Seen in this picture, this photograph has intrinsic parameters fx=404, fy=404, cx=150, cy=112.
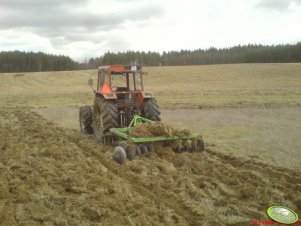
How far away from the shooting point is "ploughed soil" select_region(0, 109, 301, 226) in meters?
5.13

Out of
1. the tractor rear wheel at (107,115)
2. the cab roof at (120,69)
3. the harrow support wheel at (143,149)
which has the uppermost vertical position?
the cab roof at (120,69)

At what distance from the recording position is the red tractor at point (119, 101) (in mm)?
10367

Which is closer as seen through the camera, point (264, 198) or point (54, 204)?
point (54, 204)

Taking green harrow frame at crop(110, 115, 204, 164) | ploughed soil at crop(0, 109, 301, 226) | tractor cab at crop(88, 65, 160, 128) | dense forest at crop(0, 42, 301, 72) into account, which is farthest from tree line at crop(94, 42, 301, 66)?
ploughed soil at crop(0, 109, 301, 226)

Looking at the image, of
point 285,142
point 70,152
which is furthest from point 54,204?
point 285,142

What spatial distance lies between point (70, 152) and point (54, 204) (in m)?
3.56

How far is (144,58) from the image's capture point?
9688cm

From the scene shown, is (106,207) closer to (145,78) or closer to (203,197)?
(203,197)

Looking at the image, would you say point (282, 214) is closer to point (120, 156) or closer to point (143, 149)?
point (120, 156)

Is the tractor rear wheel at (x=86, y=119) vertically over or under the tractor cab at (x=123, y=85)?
under

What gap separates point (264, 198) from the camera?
5.94 meters

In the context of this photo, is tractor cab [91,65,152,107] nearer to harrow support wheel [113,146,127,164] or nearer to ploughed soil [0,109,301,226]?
ploughed soil [0,109,301,226]

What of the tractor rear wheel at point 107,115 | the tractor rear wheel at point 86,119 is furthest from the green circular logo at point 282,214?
the tractor rear wheel at point 86,119

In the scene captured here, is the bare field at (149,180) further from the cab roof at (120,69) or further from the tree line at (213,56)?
the tree line at (213,56)
